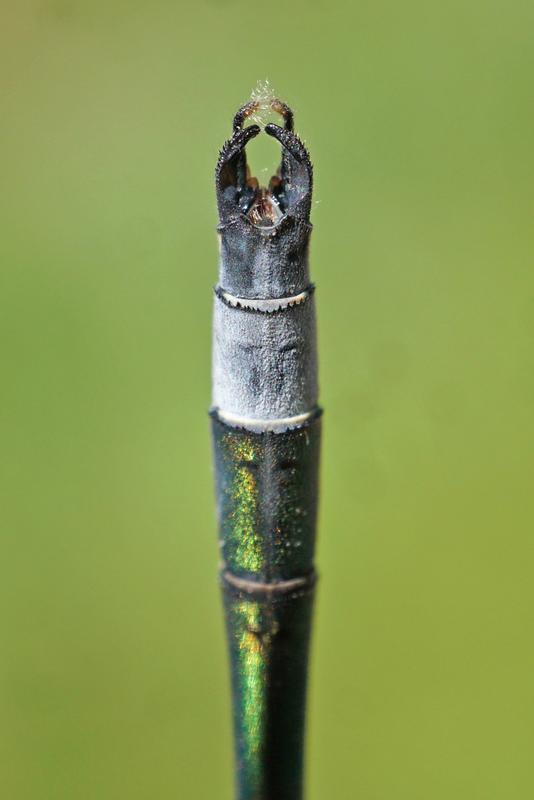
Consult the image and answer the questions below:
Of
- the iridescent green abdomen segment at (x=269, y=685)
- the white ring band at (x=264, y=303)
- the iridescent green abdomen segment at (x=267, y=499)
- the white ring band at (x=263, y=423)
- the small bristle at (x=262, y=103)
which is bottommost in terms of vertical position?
the iridescent green abdomen segment at (x=269, y=685)

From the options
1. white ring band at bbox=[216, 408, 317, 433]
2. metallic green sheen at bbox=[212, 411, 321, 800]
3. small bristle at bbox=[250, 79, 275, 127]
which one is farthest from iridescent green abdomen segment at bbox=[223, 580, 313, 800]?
small bristle at bbox=[250, 79, 275, 127]

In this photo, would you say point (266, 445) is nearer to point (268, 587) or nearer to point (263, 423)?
point (263, 423)

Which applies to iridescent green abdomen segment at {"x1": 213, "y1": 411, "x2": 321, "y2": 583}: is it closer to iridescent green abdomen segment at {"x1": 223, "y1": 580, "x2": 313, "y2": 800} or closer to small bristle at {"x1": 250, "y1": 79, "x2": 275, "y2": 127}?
iridescent green abdomen segment at {"x1": 223, "y1": 580, "x2": 313, "y2": 800}

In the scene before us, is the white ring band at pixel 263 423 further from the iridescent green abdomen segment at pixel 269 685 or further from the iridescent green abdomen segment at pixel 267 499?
the iridescent green abdomen segment at pixel 269 685

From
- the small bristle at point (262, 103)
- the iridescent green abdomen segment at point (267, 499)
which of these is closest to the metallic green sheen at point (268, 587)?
the iridescent green abdomen segment at point (267, 499)

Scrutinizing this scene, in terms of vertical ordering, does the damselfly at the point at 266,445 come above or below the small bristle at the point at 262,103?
below

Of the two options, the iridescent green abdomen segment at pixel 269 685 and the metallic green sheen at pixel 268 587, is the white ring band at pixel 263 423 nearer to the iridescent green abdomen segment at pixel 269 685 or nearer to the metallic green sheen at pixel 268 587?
the metallic green sheen at pixel 268 587

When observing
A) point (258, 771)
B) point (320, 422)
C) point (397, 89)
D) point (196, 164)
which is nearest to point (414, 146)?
point (397, 89)

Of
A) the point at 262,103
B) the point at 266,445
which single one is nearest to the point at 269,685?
the point at 266,445

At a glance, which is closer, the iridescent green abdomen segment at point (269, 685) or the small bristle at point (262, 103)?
the small bristle at point (262, 103)
